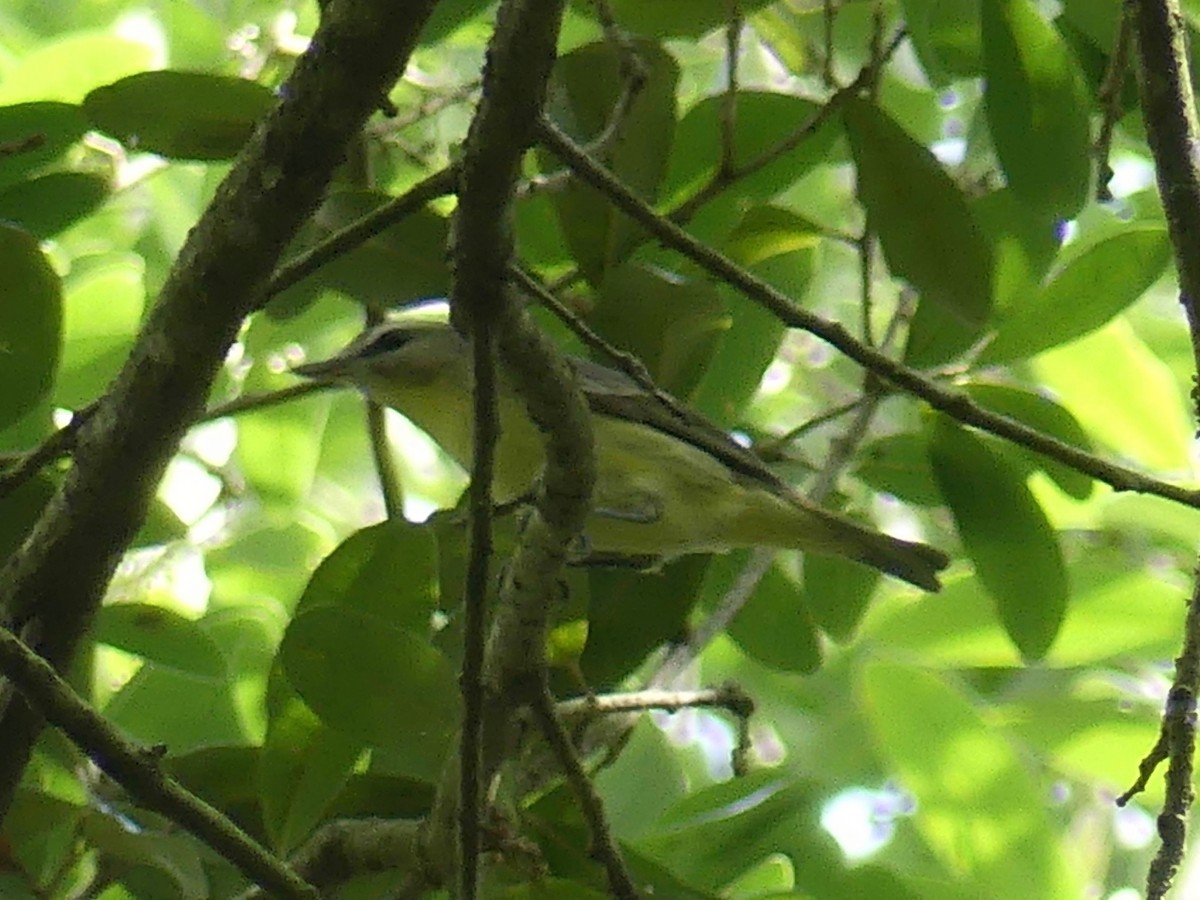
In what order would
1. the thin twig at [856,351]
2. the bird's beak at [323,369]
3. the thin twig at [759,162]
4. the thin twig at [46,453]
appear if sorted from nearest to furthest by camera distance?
the thin twig at [856,351] < the thin twig at [46,453] < the thin twig at [759,162] < the bird's beak at [323,369]

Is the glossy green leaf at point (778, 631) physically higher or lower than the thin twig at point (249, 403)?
lower

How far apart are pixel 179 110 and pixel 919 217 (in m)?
0.93

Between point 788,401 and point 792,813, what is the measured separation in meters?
2.41

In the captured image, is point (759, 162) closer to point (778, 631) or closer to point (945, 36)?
point (945, 36)

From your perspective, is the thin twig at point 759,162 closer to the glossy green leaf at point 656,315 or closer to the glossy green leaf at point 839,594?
the glossy green leaf at point 656,315

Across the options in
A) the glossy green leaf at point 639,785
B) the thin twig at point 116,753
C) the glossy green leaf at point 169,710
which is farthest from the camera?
the glossy green leaf at point 639,785

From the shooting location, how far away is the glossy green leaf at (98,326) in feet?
8.80

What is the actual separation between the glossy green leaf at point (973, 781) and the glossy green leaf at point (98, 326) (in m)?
1.26

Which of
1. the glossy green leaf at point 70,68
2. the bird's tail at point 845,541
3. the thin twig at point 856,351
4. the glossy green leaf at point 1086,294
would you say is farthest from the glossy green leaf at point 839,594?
the glossy green leaf at point 70,68

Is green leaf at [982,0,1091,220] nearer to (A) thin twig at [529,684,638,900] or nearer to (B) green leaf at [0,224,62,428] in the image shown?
(A) thin twig at [529,684,638,900]

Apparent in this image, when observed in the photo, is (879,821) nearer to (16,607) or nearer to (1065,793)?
(1065,793)

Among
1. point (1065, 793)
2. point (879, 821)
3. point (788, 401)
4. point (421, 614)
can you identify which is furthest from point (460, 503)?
point (788, 401)

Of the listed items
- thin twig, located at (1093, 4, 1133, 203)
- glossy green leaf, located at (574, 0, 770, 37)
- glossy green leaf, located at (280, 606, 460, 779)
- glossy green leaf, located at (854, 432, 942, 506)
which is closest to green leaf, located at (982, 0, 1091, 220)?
thin twig, located at (1093, 4, 1133, 203)

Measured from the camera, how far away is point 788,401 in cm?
443
